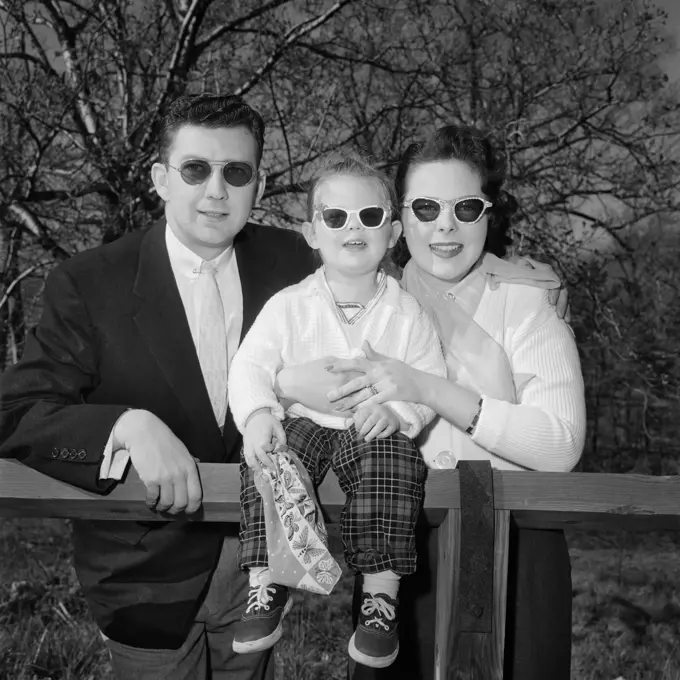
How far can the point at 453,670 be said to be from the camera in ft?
7.36

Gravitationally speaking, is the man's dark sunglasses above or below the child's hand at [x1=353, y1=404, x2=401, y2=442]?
above

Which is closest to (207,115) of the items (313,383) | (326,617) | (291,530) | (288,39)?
(313,383)

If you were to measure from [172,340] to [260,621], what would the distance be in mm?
915

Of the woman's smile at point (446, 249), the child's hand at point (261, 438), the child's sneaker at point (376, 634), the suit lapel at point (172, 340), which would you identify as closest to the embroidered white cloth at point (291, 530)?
the child's hand at point (261, 438)

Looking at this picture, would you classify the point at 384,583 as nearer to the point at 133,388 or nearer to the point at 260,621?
the point at 260,621

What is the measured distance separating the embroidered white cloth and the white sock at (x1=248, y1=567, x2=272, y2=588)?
5 centimetres

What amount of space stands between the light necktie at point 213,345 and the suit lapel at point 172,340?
0.05m

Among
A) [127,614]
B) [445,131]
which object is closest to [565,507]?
[445,131]

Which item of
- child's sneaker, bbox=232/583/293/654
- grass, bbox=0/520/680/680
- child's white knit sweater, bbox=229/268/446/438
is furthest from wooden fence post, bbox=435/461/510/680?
grass, bbox=0/520/680/680

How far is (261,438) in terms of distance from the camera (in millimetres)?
2180

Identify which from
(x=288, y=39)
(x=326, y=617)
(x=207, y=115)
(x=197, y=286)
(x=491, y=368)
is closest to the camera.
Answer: (x=491, y=368)

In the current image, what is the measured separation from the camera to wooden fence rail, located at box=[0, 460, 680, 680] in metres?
2.22

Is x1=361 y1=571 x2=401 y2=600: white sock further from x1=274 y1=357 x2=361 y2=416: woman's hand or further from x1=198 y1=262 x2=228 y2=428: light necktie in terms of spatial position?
x1=198 y1=262 x2=228 y2=428: light necktie

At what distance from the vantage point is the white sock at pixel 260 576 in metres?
2.18
